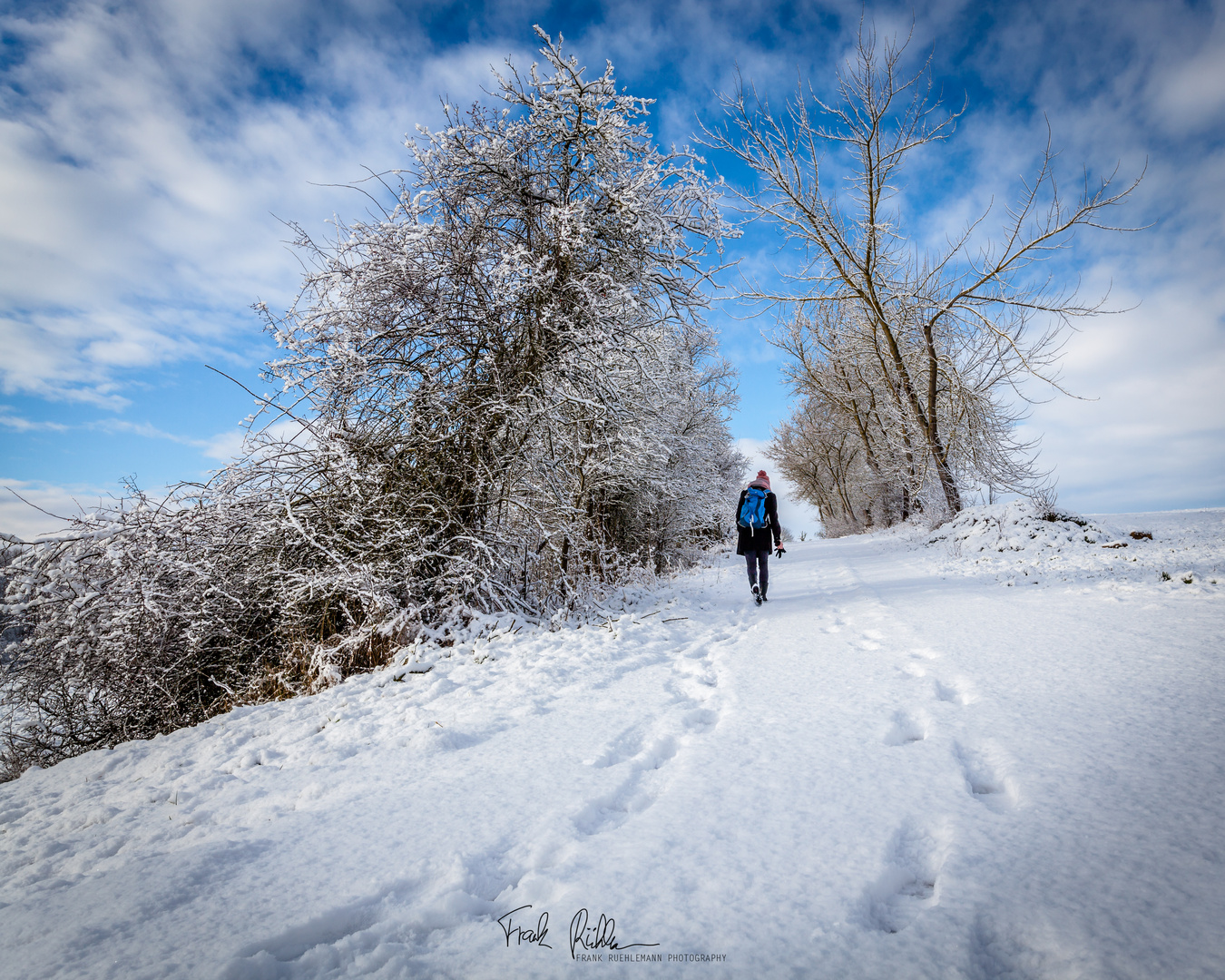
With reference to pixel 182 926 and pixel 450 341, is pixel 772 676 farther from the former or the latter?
pixel 450 341

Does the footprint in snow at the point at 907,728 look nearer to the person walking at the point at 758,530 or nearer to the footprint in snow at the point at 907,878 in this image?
the footprint in snow at the point at 907,878

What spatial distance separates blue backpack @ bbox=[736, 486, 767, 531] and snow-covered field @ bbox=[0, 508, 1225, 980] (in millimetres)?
3304

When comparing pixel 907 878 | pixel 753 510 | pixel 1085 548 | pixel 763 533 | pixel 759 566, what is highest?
pixel 753 510

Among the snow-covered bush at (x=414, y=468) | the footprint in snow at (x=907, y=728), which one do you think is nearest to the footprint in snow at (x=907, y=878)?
the footprint in snow at (x=907, y=728)

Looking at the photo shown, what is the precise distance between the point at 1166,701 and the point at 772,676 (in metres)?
2.12

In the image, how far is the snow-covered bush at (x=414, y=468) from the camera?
4703 millimetres

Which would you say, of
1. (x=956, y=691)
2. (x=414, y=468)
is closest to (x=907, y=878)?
(x=956, y=691)

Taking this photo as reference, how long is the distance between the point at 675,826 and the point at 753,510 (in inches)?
233

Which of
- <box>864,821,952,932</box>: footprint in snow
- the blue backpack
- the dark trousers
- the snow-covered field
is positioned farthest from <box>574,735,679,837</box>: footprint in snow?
the blue backpack

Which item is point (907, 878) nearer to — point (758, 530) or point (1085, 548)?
point (758, 530)

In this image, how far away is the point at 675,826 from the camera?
2.05m

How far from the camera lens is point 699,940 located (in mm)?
1497

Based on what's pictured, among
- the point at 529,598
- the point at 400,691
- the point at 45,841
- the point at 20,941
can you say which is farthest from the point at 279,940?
the point at 529,598

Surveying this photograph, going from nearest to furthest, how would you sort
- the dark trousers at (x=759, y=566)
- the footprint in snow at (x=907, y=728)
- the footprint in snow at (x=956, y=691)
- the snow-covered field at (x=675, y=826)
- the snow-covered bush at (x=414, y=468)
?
1. the snow-covered field at (x=675, y=826)
2. the footprint in snow at (x=907, y=728)
3. the footprint in snow at (x=956, y=691)
4. the snow-covered bush at (x=414, y=468)
5. the dark trousers at (x=759, y=566)
